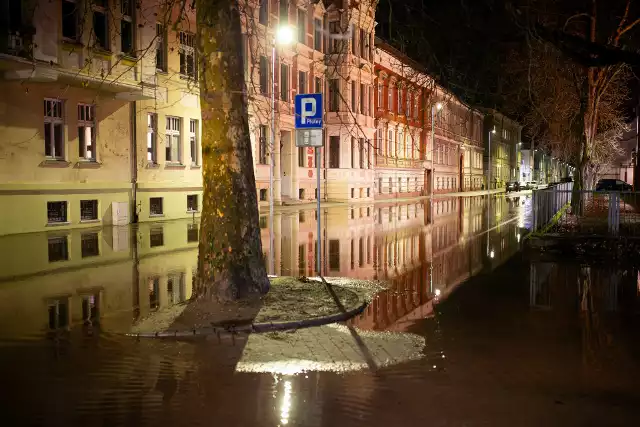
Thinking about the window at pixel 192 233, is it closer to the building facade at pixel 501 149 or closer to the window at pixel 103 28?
the window at pixel 103 28

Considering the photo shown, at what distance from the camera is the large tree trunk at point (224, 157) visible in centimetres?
880

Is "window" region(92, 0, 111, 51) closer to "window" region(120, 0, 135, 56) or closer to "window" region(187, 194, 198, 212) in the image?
"window" region(120, 0, 135, 56)

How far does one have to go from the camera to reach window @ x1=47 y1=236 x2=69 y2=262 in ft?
49.0

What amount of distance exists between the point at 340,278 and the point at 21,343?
20.1ft

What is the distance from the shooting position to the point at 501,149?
10962 cm

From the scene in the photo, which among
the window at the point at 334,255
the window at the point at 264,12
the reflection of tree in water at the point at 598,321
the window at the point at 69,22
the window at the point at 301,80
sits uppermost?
the window at the point at 264,12

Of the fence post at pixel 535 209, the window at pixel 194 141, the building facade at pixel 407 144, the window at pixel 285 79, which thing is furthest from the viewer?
the building facade at pixel 407 144

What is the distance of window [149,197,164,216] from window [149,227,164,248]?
3458 mm

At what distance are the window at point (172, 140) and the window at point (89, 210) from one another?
200 inches

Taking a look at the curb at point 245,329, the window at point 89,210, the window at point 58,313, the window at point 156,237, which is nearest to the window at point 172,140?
the window at point 89,210

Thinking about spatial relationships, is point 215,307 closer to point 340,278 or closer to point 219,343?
point 219,343

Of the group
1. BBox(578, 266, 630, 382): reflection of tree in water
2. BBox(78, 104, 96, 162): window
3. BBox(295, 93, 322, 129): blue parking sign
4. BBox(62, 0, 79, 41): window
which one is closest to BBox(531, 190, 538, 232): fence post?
BBox(578, 266, 630, 382): reflection of tree in water

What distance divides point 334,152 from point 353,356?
124ft

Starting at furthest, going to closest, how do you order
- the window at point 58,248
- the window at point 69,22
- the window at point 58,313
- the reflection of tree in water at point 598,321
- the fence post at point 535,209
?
1. the window at point 69,22
2. the fence post at point 535,209
3. the window at point 58,248
4. the window at point 58,313
5. the reflection of tree in water at point 598,321
